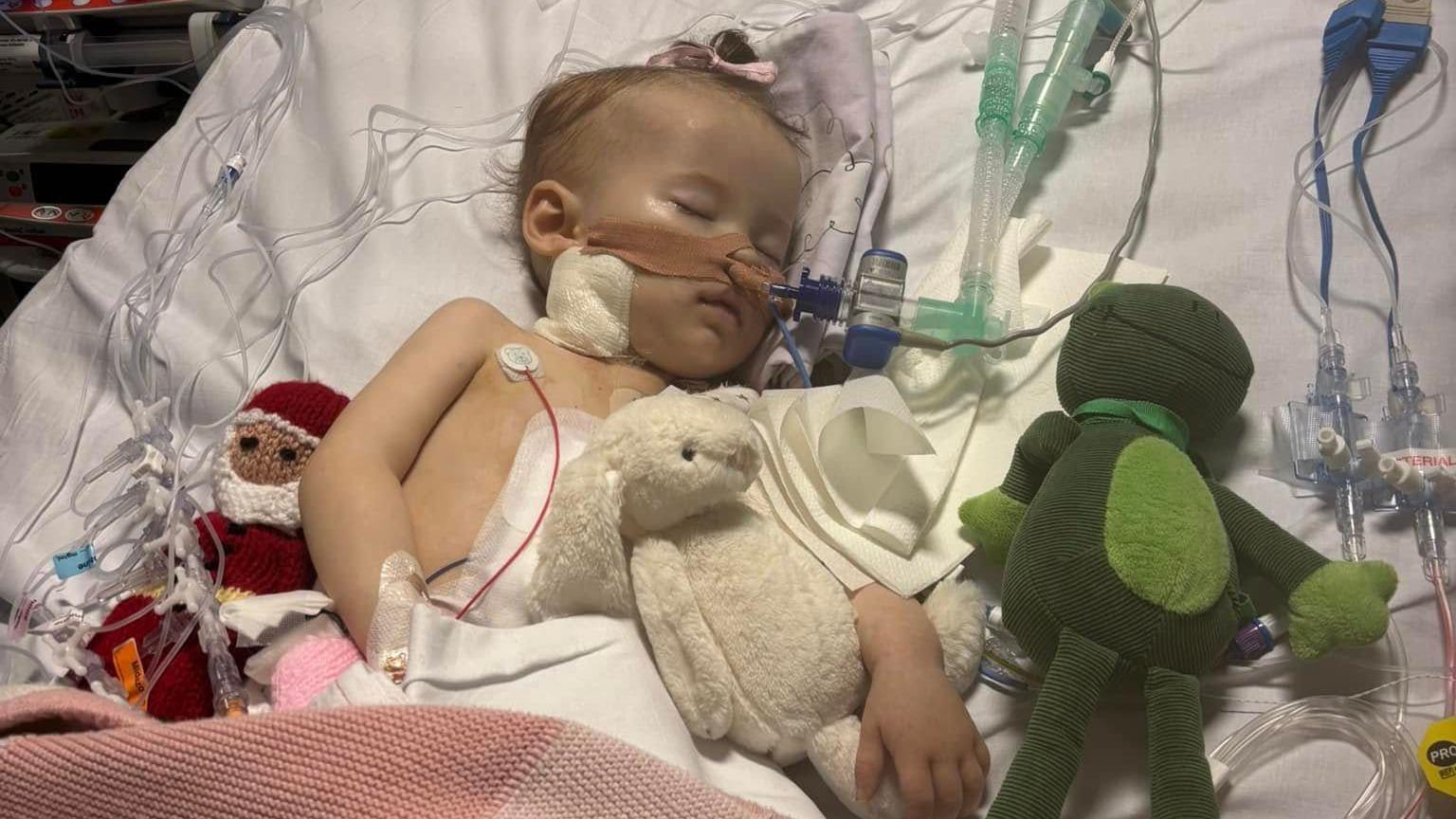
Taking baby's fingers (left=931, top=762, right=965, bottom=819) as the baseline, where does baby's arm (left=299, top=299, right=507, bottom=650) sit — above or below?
above

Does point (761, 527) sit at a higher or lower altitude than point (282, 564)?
higher

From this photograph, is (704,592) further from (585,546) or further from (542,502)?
Result: (542,502)

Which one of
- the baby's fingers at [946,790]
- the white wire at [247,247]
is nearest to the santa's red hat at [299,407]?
the white wire at [247,247]

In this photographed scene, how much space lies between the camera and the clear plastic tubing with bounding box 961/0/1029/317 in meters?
1.21

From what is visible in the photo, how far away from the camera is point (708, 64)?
1406mm

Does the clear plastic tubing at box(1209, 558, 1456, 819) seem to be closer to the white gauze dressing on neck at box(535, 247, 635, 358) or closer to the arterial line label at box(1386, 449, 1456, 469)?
the arterial line label at box(1386, 449, 1456, 469)

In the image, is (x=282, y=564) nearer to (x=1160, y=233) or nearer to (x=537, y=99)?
(x=537, y=99)

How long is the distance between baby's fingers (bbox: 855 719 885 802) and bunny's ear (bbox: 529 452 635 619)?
247 mm

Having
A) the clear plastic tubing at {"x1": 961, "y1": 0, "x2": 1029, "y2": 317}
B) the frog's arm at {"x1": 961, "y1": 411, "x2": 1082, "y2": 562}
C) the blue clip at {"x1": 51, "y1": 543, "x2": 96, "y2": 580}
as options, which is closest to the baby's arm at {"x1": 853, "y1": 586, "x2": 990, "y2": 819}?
the frog's arm at {"x1": 961, "y1": 411, "x2": 1082, "y2": 562}

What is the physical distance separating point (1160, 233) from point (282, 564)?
1146 mm

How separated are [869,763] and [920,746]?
48 millimetres

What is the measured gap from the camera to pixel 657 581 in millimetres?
906

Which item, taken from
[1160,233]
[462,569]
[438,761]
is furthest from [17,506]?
[1160,233]

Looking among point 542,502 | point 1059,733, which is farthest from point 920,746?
point 542,502
